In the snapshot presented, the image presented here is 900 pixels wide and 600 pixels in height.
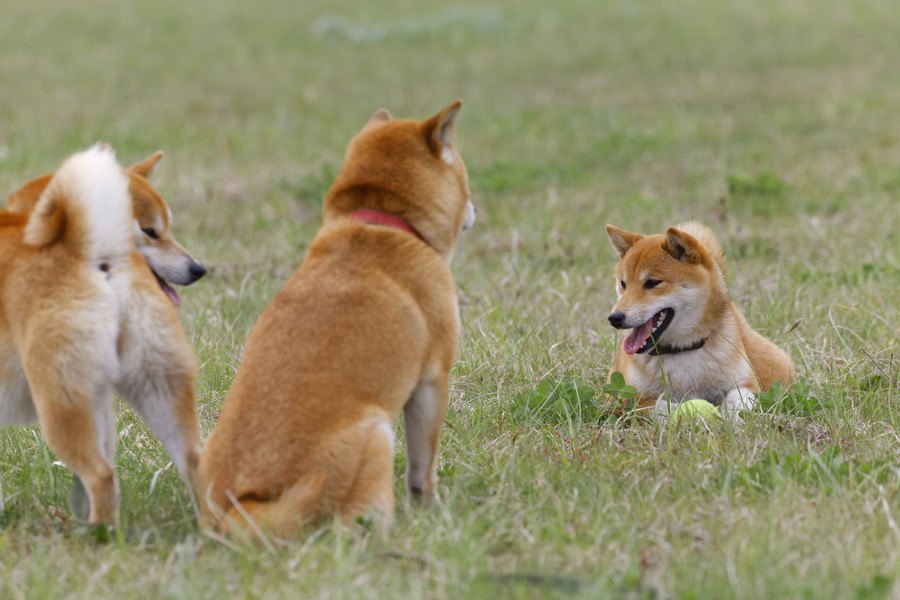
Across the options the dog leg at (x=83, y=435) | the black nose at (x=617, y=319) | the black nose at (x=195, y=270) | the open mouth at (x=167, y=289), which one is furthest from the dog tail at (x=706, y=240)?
the dog leg at (x=83, y=435)

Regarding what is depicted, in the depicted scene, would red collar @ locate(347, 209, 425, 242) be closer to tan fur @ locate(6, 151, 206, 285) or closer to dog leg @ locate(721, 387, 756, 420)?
tan fur @ locate(6, 151, 206, 285)

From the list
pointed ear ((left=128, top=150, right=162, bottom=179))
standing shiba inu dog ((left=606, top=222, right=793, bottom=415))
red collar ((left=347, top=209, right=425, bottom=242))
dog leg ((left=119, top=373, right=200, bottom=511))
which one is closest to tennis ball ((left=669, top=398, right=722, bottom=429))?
standing shiba inu dog ((left=606, top=222, right=793, bottom=415))

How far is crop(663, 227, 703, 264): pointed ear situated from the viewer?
4984 mm

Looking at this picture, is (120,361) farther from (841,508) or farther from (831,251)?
(831,251)

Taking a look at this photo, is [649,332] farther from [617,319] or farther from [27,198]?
[27,198]

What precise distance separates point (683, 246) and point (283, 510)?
227 centimetres

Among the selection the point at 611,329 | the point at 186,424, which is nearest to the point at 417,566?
the point at 186,424

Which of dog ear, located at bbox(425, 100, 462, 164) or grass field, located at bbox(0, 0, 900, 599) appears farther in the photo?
dog ear, located at bbox(425, 100, 462, 164)

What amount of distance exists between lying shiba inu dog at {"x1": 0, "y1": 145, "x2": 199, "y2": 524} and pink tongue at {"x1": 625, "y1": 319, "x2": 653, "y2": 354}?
1.93 meters

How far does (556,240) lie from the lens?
7.39m

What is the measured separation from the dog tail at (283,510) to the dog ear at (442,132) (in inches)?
49.2

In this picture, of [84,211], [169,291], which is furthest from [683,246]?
[84,211]

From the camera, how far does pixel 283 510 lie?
3.39 m

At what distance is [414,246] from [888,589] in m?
1.71
